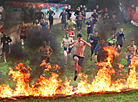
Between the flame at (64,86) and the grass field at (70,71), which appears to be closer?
the grass field at (70,71)

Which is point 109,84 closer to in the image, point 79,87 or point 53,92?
point 79,87

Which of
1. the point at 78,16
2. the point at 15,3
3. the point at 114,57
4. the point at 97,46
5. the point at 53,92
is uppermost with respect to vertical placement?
the point at 15,3

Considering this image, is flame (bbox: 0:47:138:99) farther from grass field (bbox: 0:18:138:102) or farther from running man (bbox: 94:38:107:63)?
running man (bbox: 94:38:107:63)

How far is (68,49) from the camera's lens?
1109cm

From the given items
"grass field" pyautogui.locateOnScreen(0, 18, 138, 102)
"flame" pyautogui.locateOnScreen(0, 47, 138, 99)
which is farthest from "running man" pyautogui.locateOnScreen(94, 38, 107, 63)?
"grass field" pyautogui.locateOnScreen(0, 18, 138, 102)

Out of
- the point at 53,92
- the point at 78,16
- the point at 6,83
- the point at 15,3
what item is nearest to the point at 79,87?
the point at 53,92

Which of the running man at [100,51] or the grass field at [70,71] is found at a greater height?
the running man at [100,51]

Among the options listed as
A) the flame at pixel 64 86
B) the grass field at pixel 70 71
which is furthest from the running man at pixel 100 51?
the grass field at pixel 70 71

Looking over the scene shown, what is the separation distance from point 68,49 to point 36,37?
15.1 feet

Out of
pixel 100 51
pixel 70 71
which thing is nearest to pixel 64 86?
pixel 70 71

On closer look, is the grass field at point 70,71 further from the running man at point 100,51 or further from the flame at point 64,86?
the running man at point 100,51

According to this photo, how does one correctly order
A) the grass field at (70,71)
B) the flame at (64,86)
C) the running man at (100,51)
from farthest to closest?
the running man at (100,51) < the flame at (64,86) < the grass field at (70,71)

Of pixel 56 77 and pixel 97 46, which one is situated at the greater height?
pixel 97 46

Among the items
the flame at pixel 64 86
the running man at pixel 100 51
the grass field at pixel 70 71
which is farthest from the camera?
the running man at pixel 100 51
